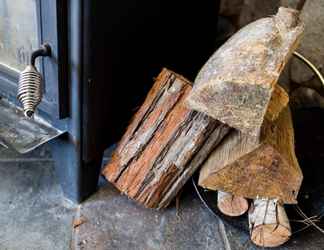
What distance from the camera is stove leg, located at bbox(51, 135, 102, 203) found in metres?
1.17

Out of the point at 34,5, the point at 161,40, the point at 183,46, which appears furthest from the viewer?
the point at 183,46

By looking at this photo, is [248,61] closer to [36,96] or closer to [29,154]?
[36,96]

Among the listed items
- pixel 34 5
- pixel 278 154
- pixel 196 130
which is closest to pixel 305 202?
pixel 278 154

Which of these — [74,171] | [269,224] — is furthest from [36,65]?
[269,224]

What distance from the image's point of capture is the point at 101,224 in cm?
118

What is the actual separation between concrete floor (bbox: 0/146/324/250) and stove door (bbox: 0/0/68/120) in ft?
0.84

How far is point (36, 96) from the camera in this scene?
102 centimetres

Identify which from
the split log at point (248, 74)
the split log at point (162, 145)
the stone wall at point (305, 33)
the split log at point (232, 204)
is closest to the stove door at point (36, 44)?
the split log at point (162, 145)

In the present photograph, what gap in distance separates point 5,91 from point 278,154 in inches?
29.6

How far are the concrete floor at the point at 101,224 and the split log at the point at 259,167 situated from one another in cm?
18

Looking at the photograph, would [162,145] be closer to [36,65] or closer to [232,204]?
[232,204]

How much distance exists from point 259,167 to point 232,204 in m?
0.19

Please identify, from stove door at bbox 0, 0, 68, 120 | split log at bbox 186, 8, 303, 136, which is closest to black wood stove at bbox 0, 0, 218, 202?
stove door at bbox 0, 0, 68, 120

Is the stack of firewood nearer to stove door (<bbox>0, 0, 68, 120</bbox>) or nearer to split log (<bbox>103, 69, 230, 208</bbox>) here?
split log (<bbox>103, 69, 230, 208</bbox>)
